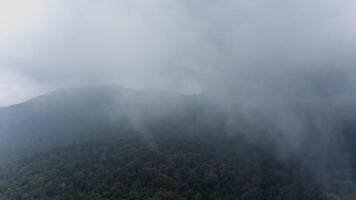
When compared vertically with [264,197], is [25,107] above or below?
above

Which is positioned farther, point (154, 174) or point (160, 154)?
point (160, 154)

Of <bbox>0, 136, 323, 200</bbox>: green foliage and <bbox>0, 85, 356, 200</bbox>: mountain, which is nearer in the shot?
<bbox>0, 136, 323, 200</bbox>: green foliage

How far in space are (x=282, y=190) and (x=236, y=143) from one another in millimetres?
19907

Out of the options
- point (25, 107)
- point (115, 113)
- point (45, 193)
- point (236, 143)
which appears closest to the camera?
point (45, 193)

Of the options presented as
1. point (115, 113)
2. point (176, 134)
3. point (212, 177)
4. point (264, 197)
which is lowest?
point (264, 197)

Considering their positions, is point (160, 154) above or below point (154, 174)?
above

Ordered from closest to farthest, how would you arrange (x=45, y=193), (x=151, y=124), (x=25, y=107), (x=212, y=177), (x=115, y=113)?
1. (x=45, y=193)
2. (x=212, y=177)
3. (x=151, y=124)
4. (x=115, y=113)
5. (x=25, y=107)

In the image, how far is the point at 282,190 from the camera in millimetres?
69375

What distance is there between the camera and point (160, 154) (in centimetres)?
7288

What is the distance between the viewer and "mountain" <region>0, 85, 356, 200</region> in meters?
62.3

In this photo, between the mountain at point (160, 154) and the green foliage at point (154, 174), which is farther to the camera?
the mountain at point (160, 154)

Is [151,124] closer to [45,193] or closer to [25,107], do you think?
[45,193]

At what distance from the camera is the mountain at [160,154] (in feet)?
204

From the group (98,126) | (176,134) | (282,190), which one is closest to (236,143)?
(176,134)
